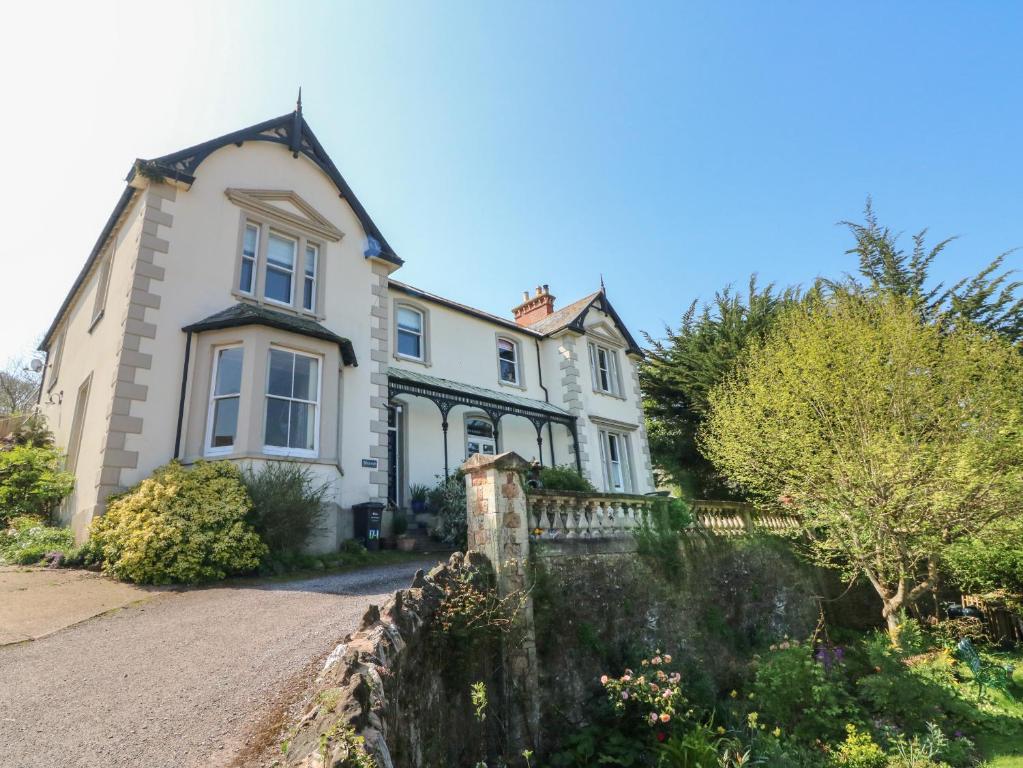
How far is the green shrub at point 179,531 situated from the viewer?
7.33 m

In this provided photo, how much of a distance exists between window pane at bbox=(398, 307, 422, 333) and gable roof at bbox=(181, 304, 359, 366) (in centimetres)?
415

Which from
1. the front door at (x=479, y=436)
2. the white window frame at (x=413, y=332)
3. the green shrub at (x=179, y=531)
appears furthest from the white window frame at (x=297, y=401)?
the front door at (x=479, y=436)

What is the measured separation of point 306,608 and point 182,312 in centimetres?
660

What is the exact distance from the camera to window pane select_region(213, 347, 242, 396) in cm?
981

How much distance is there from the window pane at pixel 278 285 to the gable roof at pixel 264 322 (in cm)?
66

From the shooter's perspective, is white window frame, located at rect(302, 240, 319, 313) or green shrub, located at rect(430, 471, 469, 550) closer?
green shrub, located at rect(430, 471, 469, 550)

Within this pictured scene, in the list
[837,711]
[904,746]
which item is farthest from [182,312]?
[904,746]

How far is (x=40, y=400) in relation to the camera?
637 inches

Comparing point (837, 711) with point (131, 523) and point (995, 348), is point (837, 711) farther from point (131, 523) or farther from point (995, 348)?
point (131, 523)

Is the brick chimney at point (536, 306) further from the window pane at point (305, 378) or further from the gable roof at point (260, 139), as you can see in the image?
the window pane at point (305, 378)

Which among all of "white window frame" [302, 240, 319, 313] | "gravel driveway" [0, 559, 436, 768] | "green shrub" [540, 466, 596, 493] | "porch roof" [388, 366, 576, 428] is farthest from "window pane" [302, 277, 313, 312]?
"green shrub" [540, 466, 596, 493]

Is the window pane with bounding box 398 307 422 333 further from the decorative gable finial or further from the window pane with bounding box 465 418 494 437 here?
the decorative gable finial

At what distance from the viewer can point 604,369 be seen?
19.8m

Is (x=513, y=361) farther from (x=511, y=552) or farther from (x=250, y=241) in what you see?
(x=511, y=552)
